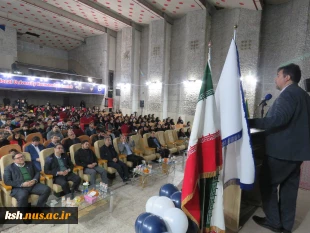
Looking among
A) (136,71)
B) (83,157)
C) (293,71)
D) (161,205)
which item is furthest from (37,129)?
(136,71)

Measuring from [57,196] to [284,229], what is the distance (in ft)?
11.6

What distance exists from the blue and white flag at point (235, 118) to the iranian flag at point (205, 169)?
0.08 meters

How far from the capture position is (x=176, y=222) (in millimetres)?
1688

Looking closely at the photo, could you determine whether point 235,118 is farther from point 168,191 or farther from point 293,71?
point 168,191

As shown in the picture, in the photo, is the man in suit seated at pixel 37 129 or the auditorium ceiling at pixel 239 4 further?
the auditorium ceiling at pixel 239 4

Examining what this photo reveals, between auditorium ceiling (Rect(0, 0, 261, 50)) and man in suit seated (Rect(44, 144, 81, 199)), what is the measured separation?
9846 mm

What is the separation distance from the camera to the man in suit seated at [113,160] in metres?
4.52

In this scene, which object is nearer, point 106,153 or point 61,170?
point 61,170

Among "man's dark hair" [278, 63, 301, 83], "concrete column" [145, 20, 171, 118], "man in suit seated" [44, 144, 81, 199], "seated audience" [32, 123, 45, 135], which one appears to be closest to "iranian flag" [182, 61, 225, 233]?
"man's dark hair" [278, 63, 301, 83]

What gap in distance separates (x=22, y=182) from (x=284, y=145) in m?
3.64

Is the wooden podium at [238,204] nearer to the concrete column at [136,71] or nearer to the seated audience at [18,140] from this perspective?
the seated audience at [18,140]

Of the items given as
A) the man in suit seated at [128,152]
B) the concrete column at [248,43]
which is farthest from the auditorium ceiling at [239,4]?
the man in suit seated at [128,152]

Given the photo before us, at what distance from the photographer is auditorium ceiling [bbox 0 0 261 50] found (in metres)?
11.1

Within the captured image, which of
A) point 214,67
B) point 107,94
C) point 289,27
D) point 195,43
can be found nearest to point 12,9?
point 107,94
